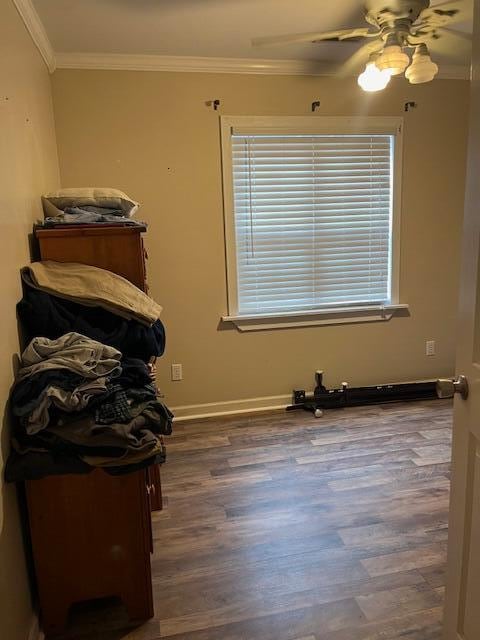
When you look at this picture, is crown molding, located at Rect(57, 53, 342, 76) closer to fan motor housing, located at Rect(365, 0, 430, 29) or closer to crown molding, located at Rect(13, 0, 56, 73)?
crown molding, located at Rect(13, 0, 56, 73)

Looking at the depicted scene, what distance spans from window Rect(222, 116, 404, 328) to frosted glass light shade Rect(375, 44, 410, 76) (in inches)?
47.8

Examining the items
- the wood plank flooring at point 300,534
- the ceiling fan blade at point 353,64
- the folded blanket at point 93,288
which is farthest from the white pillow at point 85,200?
the ceiling fan blade at point 353,64

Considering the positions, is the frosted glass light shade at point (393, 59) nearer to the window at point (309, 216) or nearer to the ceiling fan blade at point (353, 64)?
the ceiling fan blade at point (353, 64)

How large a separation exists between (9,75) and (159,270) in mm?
1581

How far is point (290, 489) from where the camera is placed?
8.29 ft

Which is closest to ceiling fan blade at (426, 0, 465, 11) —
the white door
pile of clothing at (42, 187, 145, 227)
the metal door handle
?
the white door

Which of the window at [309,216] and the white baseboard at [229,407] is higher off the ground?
the window at [309,216]

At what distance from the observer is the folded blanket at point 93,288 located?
1.80 m

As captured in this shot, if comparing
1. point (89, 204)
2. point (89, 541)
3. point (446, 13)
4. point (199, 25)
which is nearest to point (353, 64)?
point (446, 13)

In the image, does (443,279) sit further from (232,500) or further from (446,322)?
(232,500)

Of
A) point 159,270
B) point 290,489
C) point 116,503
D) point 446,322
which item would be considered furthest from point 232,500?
point 446,322

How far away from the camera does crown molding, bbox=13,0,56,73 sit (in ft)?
6.95

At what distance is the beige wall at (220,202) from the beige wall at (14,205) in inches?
25.1

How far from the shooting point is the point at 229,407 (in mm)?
3490
